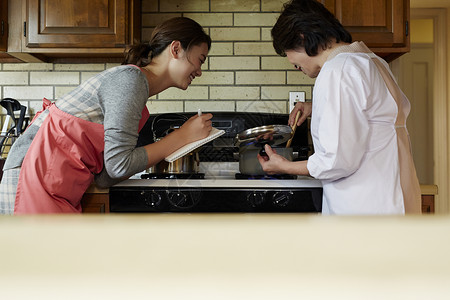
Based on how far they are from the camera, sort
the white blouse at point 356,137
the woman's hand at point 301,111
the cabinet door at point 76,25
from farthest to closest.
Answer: the cabinet door at point 76,25
the woman's hand at point 301,111
the white blouse at point 356,137

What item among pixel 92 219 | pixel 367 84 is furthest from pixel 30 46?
pixel 92 219

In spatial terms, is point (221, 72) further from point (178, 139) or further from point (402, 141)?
point (402, 141)

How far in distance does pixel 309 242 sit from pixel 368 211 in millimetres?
1206

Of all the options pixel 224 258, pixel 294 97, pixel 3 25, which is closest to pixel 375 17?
pixel 294 97

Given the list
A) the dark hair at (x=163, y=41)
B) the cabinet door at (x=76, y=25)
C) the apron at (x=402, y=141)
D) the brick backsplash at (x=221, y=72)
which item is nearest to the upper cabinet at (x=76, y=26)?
the cabinet door at (x=76, y=25)

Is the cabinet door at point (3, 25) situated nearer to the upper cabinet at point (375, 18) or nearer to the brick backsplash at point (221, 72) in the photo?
the brick backsplash at point (221, 72)

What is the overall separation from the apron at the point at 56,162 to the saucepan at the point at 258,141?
507mm

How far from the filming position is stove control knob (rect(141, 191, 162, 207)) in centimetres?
165

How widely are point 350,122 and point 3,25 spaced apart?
2.00 meters

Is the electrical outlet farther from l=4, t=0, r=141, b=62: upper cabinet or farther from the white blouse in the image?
the white blouse

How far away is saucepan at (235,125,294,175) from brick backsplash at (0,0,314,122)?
0.96 meters

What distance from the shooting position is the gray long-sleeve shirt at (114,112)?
1326 mm

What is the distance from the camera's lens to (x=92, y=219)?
0.54 feet

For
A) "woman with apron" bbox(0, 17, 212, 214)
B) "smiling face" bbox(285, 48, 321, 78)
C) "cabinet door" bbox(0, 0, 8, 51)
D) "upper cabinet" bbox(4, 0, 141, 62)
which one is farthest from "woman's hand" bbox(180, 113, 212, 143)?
"cabinet door" bbox(0, 0, 8, 51)
